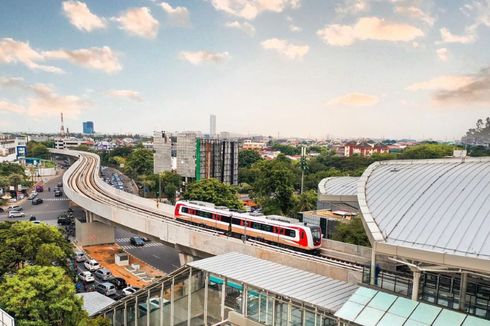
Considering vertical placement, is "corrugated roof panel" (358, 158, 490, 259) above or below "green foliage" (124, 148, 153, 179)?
above

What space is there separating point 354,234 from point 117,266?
27.1 metres

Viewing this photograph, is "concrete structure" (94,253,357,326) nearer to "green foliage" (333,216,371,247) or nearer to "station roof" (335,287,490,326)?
"station roof" (335,287,490,326)

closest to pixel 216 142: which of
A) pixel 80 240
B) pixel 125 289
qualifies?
pixel 80 240

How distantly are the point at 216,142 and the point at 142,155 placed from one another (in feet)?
127

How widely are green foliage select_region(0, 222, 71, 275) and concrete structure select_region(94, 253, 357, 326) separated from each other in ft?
A: 23.6

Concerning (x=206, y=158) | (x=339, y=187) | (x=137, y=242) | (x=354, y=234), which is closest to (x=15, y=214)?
(x=137, y=242)

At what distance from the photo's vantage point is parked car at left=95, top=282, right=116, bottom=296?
34.6m

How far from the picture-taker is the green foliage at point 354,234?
35.3 m

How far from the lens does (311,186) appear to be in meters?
88.8

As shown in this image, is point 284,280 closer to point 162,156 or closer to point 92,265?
point 92,265

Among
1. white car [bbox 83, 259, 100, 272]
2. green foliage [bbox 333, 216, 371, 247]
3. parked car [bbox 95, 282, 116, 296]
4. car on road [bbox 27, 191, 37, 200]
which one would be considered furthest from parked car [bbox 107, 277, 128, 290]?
car on road [bbox 27, 191, 37, 200]

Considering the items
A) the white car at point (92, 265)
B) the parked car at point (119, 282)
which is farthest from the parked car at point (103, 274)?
the white car at point (92, 265)

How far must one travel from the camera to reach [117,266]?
4344 centimetres

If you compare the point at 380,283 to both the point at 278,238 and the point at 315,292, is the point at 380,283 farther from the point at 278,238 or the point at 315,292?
the point at 278,238
